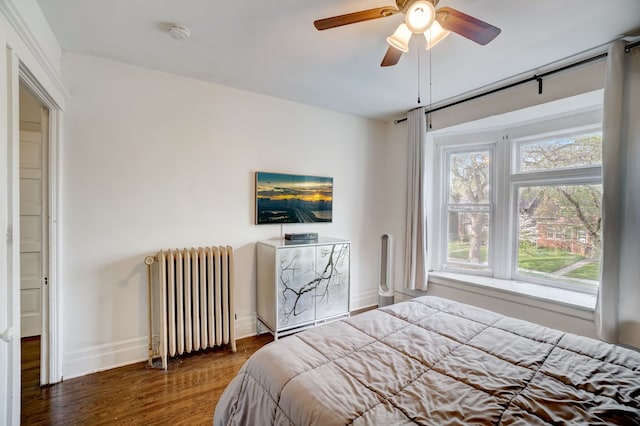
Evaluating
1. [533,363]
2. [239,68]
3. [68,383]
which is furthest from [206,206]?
[533,363]

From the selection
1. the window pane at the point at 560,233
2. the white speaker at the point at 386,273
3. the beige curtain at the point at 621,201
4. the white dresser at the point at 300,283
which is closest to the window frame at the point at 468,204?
the window pane at the point at 560,233

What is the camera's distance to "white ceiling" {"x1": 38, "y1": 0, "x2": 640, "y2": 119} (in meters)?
1.69

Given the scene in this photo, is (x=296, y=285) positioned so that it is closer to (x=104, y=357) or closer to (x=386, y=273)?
(x=386, y=273)

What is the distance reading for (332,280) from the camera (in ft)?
9.82

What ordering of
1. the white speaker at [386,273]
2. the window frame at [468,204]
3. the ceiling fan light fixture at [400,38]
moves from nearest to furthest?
the ceiling fan light fixture at [400,38] → the window frame at [468,204] → the white speaker at [386,273]

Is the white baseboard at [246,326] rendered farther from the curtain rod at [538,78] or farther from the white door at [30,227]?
the curtain rod at [538,78]

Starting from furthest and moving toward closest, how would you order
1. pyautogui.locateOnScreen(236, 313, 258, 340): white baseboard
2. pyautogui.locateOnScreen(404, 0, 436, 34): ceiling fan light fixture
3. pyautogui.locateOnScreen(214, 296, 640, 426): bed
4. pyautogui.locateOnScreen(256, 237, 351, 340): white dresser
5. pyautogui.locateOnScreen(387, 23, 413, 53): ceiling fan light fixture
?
1. pyautogui.locateOnScreen(236, 313, 258, 340): white baseboard
2. pyautogui.locateOnScreen(256, 237, 351, 340): white dresser
3. pyautogui.locateOnScreen(387, 23, 413, 53): ceiling fan light fixture
4. pyautogui.locateOnScreen(404, 0, 436, 34): ceiling fan light fixture
5. pyautogui.locateOnScreen(214, 296, 640, 426): bed

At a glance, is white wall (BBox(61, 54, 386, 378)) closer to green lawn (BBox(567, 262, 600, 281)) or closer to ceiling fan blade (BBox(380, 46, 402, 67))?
ceiling fan blade (BBox(380, 46, 402, 67))

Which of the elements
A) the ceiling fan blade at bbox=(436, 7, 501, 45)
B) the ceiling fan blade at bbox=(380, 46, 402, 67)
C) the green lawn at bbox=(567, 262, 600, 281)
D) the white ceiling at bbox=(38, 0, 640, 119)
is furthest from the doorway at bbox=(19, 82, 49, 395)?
the green lawn at bbox=(567, 262, 600, 281)

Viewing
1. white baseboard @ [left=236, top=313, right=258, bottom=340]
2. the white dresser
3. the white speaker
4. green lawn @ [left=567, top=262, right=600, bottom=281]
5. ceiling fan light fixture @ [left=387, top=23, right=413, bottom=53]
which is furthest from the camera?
the white speaker

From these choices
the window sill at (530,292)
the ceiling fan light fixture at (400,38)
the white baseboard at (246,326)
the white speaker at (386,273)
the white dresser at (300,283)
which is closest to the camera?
the ceiling fan light fixture at (400,38)

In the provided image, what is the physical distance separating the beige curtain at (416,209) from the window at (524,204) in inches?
14.7

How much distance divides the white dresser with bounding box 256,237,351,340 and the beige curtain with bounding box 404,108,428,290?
0.82m

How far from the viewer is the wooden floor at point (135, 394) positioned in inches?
69.8
